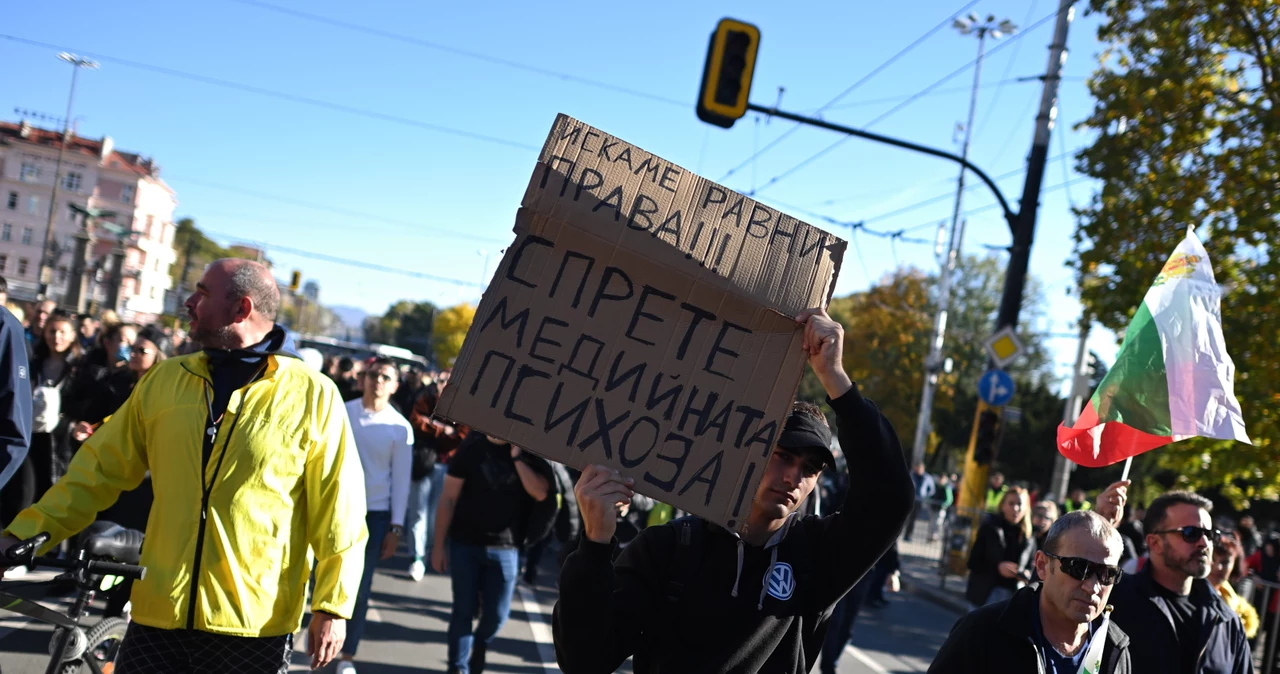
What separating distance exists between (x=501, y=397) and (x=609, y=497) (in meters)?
0.37

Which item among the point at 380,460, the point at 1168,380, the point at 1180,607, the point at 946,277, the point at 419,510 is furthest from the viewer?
the point at 946,277

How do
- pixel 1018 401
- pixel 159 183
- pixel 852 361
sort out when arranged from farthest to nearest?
1. pixel 159 183
2. pixel 852 361
3. pixel 1018 401

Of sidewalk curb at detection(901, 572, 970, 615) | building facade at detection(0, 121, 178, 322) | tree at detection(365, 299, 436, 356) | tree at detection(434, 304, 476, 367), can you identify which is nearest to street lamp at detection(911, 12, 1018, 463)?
sidewalk curb at detection(901, 572, 970, 615)

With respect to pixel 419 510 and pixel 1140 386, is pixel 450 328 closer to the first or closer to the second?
pixel 419 510

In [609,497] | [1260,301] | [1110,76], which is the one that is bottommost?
[609,497]

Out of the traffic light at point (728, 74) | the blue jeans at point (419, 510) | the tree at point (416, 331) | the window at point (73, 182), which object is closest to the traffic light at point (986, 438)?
the traffic light at point (728, 74)

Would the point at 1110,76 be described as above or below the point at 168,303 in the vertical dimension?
above

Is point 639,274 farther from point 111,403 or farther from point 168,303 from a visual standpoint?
point 168,303

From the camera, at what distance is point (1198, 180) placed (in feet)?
46.5

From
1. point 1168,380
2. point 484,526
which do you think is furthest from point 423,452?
point 1168,380

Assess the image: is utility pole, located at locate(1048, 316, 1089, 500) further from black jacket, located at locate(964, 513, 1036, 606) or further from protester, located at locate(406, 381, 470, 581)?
protester, located at locate(406, 381, 470, 581)

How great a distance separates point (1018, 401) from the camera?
132 feet

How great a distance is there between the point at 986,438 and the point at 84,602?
13.2 metres

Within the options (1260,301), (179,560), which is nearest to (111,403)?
(179,560)
